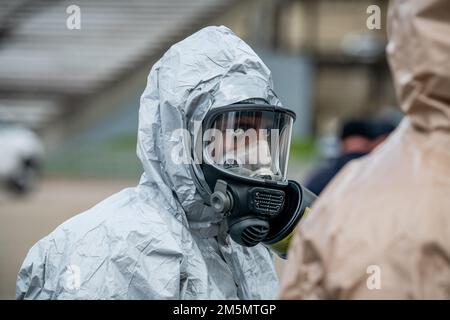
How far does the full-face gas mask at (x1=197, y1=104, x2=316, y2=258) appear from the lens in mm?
2402

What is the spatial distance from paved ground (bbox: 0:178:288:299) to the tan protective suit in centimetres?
457

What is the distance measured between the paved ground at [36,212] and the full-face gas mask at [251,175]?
11.3ft

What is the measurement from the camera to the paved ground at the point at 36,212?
7348 mm

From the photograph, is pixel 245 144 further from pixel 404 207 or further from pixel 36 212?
pixel 36 212

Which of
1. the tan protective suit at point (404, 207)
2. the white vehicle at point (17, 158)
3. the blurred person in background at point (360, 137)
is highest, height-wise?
the tan protective suit at point (404, 207)

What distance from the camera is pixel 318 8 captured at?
23.8 meters

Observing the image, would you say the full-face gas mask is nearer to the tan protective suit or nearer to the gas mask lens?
the gas mask lens

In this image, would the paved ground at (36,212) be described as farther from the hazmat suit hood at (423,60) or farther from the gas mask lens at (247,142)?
the hazmat suit hood at (423,60)

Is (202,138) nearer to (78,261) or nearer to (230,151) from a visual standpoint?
(230,151)

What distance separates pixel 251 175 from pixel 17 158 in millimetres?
12345

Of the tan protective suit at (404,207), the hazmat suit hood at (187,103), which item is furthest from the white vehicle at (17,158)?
the tan protective suit at (404,207)

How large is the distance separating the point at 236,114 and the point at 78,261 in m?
0.55

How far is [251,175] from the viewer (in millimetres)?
2465
